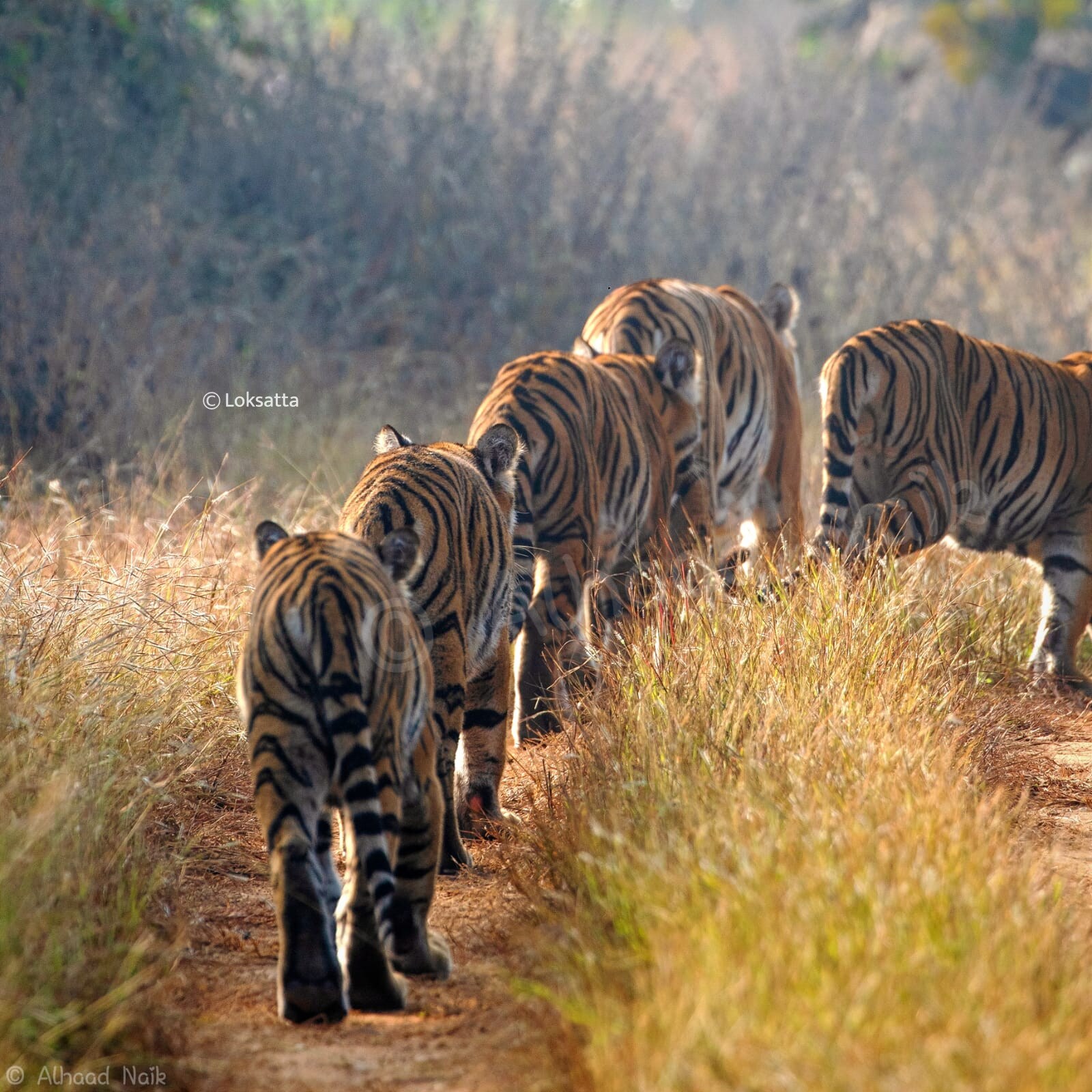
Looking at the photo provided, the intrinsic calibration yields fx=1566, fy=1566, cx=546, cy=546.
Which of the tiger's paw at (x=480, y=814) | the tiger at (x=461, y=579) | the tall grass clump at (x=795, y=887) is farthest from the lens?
the tiger's paw at (x=480, y=814)

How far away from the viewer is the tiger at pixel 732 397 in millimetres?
6969

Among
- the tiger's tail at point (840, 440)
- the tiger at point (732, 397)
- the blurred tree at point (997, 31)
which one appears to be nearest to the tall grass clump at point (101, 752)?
the tiger at point (732, 397)

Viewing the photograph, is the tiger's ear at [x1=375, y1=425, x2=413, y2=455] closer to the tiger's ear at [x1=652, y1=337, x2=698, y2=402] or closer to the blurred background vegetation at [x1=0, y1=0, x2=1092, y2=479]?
the tiger's ear at [x1=652, y1=337, x2=698, y2=402]

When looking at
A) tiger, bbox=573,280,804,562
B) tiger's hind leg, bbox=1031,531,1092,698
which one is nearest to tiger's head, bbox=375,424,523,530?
tiger, bbox=573,280,804,562

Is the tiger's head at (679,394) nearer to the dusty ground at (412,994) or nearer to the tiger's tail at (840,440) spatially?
the tiger's tail at (840,440)

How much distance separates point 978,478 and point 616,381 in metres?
1.71

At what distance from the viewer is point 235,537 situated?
21.2ft

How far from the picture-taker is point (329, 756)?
3.46m

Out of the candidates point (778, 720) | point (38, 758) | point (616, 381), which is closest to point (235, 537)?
point (616, 381)

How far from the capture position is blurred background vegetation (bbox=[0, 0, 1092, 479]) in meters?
9.02

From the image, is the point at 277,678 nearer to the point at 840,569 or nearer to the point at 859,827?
the point at 859,827

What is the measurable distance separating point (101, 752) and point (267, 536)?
1.00m

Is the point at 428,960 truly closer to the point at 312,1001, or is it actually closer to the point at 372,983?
the point at 372,983

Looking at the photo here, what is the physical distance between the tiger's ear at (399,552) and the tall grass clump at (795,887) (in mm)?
807
